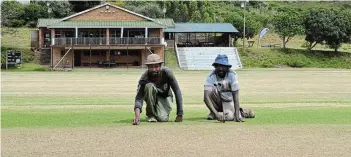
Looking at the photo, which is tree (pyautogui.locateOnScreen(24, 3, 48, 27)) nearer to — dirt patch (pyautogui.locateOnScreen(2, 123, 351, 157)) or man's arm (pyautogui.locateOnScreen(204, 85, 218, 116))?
man's arm (pyautogui.locateOnScreen(204, 85, 218, 116))

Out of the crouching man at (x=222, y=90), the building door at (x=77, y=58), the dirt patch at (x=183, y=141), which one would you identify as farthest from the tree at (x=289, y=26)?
the dirt patch at (x=183, y=141)

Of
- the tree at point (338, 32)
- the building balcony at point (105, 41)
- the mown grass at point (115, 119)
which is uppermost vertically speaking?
the tree at point (338, 32)

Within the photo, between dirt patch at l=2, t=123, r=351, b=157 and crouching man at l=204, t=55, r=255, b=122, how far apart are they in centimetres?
101

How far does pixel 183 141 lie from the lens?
10445mm

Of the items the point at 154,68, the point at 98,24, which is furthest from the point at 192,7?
the point at 154,68

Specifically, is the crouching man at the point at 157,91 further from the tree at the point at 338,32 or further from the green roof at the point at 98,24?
the tree at the point at 338,32

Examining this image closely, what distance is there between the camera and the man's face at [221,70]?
13.5 meters

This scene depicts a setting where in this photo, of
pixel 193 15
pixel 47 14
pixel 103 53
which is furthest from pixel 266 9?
pixel 103 53

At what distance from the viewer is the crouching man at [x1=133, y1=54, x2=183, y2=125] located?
43.2 ft

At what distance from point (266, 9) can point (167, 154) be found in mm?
135044

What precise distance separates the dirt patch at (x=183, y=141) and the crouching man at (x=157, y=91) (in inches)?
31.7

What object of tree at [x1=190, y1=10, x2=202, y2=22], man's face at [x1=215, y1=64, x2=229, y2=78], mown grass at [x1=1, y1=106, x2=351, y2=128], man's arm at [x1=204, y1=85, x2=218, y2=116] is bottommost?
mown grass at [x1=1, y1=106, x2=351, y2=128]

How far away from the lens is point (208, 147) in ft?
32.4

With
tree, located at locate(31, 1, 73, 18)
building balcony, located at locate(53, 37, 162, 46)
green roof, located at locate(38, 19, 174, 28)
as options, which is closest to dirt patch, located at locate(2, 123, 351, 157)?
building balcony, located at locate(53, 37, 162, 46)
